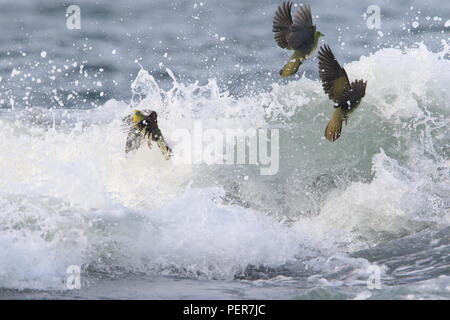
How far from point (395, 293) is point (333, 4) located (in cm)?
1060

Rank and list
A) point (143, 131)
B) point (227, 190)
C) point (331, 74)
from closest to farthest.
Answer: point (331, 74)
point (143, 131)
point (227, 190)

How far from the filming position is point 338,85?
6.43 m

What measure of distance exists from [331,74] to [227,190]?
1761 millimetres

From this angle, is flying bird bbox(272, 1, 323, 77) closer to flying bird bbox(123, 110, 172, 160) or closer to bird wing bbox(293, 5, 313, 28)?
bird wing bbox(293, 5, 313, 28)

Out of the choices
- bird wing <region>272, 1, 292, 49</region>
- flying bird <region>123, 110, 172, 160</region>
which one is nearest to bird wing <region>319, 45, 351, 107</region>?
bird wing <region>272, 1, 292, 49</region>

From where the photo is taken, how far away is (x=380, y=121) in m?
8.38

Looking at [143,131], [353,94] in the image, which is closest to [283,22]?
[353,94]

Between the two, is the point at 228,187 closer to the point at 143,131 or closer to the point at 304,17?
the point at 143,131

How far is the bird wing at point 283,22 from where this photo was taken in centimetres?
654

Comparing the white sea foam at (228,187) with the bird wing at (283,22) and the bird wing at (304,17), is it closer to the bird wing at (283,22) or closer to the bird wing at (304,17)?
the bird wing at (283,22)

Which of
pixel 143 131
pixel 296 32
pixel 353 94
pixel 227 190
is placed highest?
pixel 296 32

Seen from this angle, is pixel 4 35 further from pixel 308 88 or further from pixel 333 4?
pixel 308 88

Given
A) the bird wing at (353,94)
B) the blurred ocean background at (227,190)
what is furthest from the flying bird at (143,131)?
the bird wing at (353,94)

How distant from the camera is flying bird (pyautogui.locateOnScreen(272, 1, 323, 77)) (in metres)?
6.50
